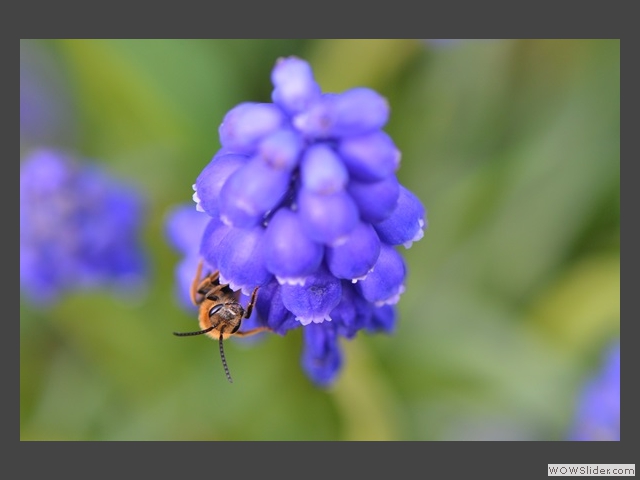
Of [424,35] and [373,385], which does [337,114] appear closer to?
[424,35]

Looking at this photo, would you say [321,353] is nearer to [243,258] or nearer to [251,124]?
[243,258]

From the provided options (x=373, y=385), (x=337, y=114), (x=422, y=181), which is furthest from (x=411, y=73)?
(x=337, y=114)

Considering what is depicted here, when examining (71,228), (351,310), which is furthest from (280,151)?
(71,228)

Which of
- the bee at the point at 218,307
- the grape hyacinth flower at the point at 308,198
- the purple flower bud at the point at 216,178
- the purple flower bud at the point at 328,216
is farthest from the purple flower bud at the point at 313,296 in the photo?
the bee at the point at 218,307

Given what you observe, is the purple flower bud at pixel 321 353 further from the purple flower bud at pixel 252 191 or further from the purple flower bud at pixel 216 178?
the purple flower bud at pixel 252 191

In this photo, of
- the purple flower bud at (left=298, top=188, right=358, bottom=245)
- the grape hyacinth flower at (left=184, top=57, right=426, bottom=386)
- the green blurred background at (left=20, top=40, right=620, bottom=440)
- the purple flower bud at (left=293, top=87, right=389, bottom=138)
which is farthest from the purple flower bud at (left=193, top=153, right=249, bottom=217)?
the green blurred background at (left=20, top=40, right=620, bottom=440)
